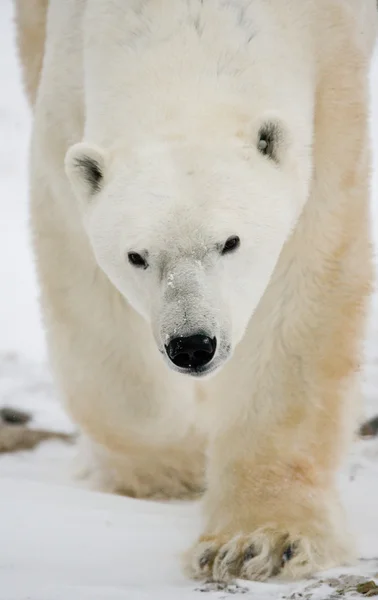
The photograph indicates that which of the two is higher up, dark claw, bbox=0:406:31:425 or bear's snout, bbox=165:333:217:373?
dark claw, bbox=0:406:31:425

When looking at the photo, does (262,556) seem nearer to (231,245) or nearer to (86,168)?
(231,245)

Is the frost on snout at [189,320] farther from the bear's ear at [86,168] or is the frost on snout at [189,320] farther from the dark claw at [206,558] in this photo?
the dark claw at [206,558]

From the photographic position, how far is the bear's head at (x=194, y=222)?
237cm

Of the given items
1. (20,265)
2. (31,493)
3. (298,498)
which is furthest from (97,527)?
(20,265)

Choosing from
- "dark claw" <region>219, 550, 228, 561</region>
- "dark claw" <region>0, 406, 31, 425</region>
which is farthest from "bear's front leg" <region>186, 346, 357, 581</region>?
"dark claw" <region>0, 406, 31, 425</region>

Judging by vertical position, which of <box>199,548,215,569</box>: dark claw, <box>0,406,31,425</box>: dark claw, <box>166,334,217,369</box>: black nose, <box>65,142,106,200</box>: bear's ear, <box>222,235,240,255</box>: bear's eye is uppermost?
<box>0,406,31,425</box>: dark claw

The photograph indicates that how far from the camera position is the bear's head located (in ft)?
7.78

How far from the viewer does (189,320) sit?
232 centimetres

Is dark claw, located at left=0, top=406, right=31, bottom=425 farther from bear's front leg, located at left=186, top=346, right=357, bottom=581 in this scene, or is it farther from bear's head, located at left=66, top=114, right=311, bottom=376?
bear's head, located at left=66, top=114, right=311, bottom=376

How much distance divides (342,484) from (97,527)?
3.57 feet

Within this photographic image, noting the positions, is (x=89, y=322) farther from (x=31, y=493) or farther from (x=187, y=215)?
(x=187, y=215)

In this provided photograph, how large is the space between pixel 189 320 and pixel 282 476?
0.80m

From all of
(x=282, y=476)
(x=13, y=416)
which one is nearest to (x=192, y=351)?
(x=282, y=476)

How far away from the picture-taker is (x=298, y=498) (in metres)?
2.90
